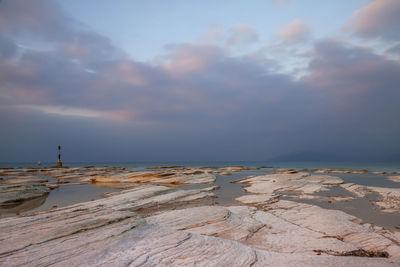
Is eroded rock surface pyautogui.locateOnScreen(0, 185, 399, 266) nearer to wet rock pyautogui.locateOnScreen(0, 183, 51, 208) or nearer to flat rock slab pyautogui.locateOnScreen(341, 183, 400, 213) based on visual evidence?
flat rock slab pyautogui.locateOnScreen(341, 183, 400, 213)

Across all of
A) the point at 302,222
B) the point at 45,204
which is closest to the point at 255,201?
the point at 302,222

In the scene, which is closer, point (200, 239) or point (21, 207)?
point (200, 239)

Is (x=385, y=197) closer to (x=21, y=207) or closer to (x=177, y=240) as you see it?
(x=177, y=240)

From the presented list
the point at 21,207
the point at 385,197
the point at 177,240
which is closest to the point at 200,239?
the point at 177,240

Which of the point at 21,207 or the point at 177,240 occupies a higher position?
the point at 177,240

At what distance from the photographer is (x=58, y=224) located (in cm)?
870

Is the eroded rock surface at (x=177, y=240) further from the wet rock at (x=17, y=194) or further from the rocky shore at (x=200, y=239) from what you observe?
the wet rock at (x=17, y=194)

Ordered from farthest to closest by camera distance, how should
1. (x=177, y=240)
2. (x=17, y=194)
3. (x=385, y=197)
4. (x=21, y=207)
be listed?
(x=17, y=194) < (x=385, y=197) < (x=21, y=207) < (x=177, y=240)

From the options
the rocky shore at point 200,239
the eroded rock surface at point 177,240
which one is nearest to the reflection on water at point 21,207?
the rocky shore at point 200,239

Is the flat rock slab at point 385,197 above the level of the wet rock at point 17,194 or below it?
below

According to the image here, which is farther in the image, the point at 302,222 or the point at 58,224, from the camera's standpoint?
the point at 302,222

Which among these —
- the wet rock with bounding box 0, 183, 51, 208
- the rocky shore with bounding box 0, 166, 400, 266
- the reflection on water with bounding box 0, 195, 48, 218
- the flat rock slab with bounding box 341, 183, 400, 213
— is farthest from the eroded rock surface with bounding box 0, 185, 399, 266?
the wet rock with bounding box 0, 183, 51, 208

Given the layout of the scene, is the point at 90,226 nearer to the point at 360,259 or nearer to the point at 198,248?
the point at 198,248

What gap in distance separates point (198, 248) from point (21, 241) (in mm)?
6037
